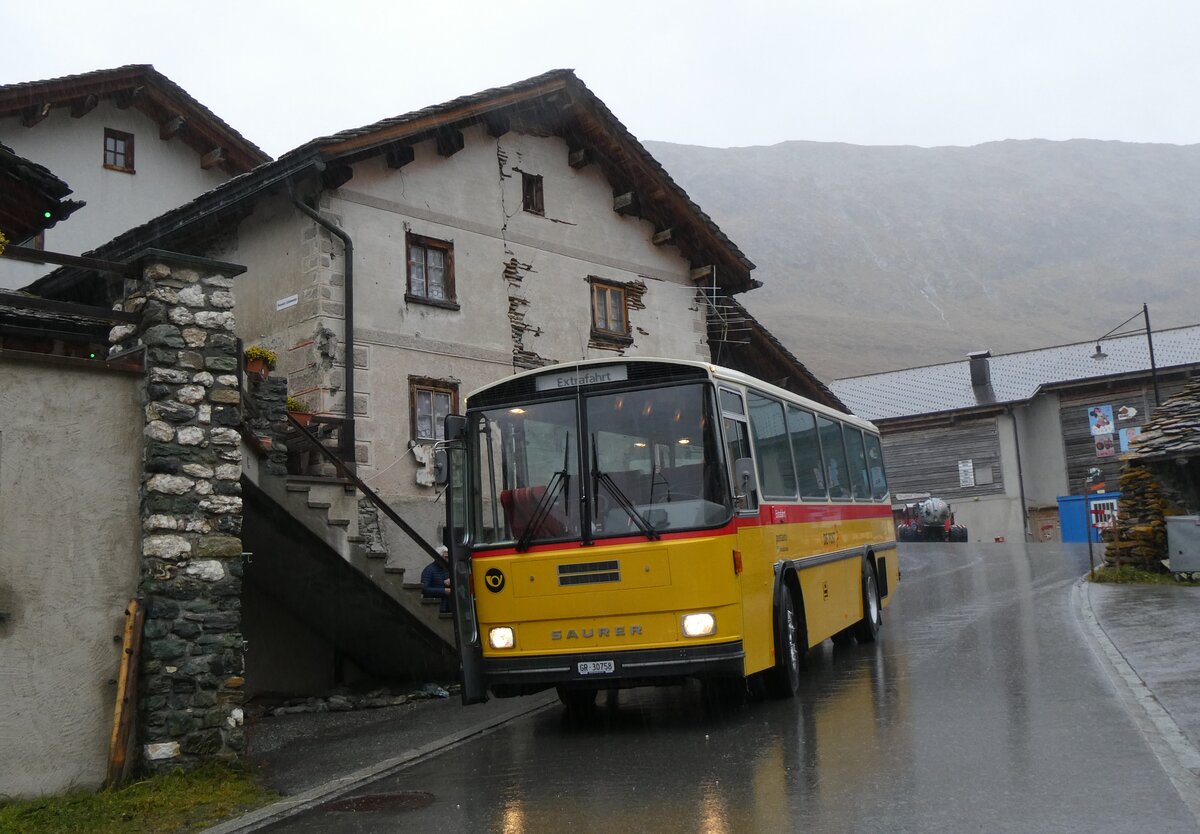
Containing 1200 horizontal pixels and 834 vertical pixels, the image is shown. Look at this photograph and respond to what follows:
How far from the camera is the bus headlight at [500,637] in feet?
31.6

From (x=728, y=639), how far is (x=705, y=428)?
1.66 m

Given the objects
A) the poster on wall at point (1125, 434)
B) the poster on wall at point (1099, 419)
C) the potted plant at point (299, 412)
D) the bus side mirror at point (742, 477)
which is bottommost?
the bus side mirror at point (742, 477)

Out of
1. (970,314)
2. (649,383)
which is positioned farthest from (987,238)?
(649,383)

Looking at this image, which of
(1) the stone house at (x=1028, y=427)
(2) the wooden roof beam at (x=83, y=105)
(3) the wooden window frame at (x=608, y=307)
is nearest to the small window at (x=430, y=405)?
(3) the wooden window frame at (x=608, y=307)

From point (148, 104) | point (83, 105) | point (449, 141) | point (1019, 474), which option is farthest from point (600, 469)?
point (1019, 474)

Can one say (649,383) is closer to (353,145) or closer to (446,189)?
(353,145)

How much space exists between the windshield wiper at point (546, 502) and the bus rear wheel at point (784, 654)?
2.23 meters

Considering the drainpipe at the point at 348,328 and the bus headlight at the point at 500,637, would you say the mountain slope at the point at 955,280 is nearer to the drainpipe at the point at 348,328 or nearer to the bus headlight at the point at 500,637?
the drainpipe at the point at 348,328

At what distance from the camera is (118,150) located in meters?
25.5

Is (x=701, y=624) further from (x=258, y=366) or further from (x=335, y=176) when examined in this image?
(x=335, y=176)

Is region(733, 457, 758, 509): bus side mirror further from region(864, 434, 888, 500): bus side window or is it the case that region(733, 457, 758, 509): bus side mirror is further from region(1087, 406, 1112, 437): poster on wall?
region(1087, 406, 1112, 437): poster on wall

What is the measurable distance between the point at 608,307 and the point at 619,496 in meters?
14.0

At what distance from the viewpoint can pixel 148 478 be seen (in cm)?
877

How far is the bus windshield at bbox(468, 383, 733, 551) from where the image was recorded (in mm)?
9336
